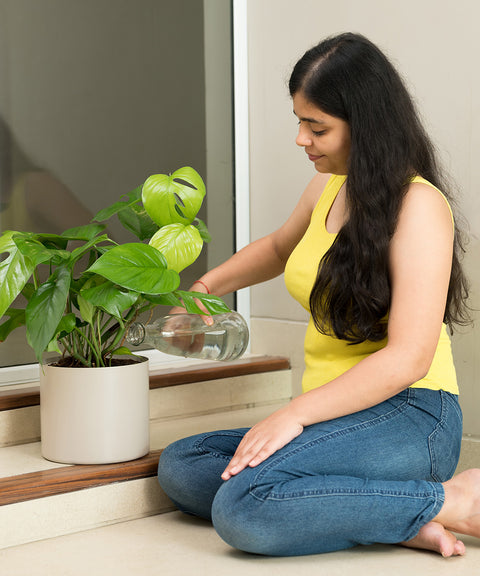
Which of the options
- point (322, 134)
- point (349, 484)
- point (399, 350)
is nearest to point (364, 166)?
point (322, 134)

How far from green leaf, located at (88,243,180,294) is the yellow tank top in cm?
28

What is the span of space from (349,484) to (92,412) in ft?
1.71

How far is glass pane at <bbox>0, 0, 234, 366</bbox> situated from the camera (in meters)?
1.99

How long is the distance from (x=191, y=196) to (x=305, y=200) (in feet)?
1.15

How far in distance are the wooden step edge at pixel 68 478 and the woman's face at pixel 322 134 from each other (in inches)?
27.1

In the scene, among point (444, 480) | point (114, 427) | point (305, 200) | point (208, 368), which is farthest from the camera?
point (208, 368)

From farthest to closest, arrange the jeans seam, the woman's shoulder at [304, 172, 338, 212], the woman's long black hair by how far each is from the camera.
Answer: the woman's shoulder at [304, 172, 338, 212]
the woman's long black hair
the jeans seam

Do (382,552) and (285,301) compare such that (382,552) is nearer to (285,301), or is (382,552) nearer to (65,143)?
(285,301)

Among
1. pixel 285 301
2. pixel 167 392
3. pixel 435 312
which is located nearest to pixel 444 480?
pixel 435 312

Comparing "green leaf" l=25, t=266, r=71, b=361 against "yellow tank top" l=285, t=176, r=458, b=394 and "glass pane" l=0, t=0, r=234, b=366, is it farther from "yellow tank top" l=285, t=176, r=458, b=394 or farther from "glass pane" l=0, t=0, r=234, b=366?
"glass pane" l=0, t=0, r=234, b=366

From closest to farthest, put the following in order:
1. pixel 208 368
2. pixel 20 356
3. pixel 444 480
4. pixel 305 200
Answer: pixel 444 480, pixel 305 200, pixel 20 356, pixel 208 368

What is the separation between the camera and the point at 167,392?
2.03 metres

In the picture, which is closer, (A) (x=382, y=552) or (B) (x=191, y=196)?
(A) (x=382, y=552)

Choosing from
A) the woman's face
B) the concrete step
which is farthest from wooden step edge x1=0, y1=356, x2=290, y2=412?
the woman's face
